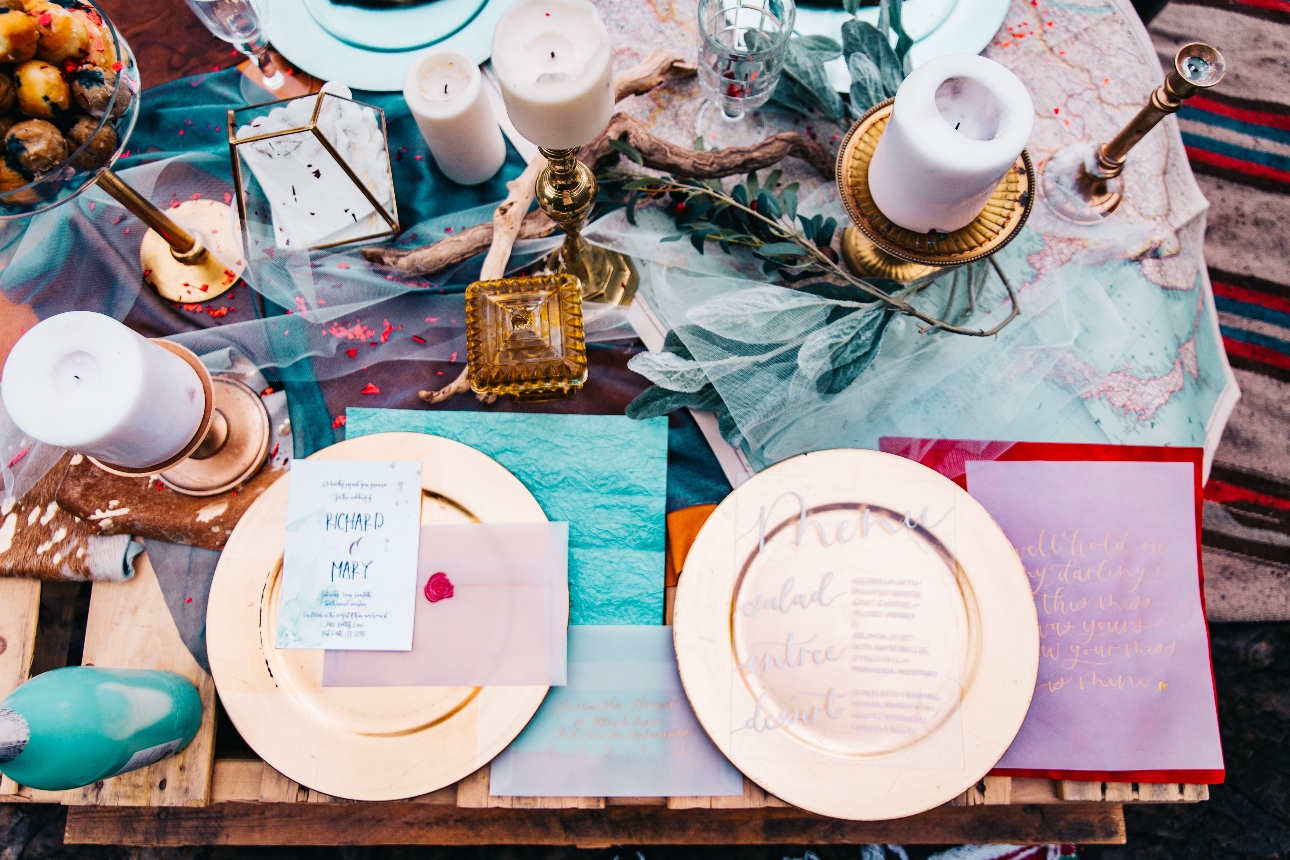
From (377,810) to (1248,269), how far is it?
1675 millimetres

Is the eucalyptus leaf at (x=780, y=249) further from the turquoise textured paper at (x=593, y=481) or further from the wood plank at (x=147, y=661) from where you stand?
the wood plank at (x=147, y=661)

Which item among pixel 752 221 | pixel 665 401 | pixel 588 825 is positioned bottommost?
pixel 588 825

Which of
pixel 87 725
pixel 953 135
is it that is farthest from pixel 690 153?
pixel 87 725

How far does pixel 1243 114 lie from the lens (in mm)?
1352

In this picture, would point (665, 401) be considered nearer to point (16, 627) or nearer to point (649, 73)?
point (649, 73)

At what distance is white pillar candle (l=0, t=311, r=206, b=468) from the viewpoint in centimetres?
58

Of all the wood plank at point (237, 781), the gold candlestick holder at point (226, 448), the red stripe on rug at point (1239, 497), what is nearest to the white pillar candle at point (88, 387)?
the gold candlestick holder at point (226, 448)

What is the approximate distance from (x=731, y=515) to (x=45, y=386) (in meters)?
0.60

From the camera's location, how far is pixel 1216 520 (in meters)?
1.25

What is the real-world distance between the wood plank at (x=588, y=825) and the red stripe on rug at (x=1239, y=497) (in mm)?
769

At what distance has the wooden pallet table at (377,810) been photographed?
0.69m

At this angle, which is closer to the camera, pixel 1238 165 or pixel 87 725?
pixel 87 725

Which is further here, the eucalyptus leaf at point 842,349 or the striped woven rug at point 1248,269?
the striped woven rug at point 1248,269

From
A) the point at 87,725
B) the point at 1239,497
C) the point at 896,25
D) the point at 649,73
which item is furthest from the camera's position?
the point at 1239,497
